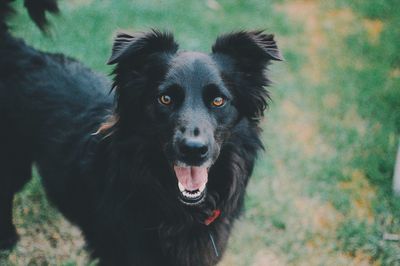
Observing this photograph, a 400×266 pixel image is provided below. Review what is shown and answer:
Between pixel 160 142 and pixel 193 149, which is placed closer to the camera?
pixel 193 149

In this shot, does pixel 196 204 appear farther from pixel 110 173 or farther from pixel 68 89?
pixel 68 89

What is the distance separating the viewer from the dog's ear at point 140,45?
2.81 meters

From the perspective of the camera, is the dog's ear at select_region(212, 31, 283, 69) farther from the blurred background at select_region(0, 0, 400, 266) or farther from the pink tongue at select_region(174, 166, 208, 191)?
the pink tongue at select_region(174, 166, 208, 191)

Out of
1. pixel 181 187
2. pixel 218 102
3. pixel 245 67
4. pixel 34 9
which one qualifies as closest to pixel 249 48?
pixel 245 67

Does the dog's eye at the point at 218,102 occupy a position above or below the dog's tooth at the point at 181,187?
above

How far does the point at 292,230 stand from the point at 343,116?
1.96 metres

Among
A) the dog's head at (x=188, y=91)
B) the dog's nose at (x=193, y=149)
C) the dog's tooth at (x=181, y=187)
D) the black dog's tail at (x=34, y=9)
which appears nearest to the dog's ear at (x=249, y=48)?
the dog's head at (x=188, y=91)

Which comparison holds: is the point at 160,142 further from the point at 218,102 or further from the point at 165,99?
the point at 218,102

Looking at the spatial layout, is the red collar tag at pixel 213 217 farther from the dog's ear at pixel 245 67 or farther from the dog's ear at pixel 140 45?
the dog's ear at pixel 140 45

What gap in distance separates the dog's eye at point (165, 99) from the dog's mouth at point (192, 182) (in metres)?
0.39

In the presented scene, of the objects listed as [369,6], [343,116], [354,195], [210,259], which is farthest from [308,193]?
[369,6]

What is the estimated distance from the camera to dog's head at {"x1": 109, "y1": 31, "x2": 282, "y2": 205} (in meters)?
2.83

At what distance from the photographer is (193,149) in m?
2.69

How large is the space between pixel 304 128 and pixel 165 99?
2.95 m
